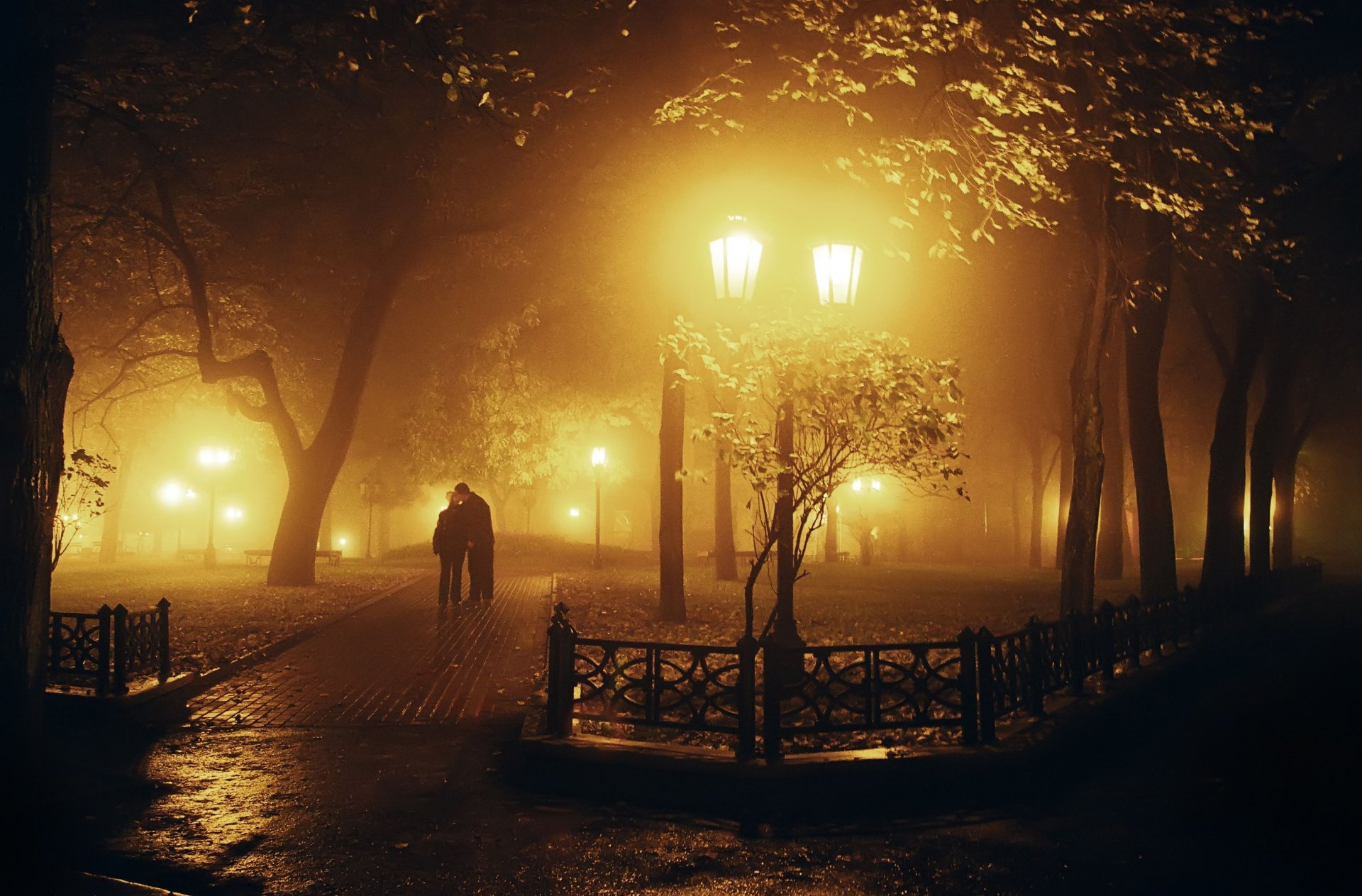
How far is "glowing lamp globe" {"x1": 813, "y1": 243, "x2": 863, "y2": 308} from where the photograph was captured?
8.89 m

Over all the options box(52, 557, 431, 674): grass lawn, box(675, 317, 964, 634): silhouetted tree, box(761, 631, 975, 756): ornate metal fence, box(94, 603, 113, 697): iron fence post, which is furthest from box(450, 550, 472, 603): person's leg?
box(761, 631, 975, 756): ornate metal fence

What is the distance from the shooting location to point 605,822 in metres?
5.71

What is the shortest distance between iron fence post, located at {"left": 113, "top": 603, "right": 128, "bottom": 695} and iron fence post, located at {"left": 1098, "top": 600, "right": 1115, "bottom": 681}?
32.2 feet

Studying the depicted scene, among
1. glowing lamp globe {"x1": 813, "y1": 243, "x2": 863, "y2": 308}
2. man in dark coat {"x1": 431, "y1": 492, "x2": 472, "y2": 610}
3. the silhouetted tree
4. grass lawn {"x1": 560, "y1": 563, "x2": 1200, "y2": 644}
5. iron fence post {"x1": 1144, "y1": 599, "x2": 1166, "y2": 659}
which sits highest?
glowing lamp globe {"x1": 813, "y1": 243, "x2": 863, "y2": 308}

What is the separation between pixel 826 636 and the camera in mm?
13867

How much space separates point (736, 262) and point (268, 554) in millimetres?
35096

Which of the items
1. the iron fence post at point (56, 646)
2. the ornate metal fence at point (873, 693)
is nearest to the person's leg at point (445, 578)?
the iron fence post at point (56, 646)

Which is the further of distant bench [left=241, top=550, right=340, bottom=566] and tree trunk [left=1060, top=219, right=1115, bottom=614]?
distant bench [left=241, top=550, right=340, bottom=566]

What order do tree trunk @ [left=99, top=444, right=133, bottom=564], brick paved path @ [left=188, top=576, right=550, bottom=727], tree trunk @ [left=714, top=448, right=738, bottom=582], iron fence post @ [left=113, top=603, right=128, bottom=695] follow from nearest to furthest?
brick paved path @ [left=188, top=576, right=550, bottom=727] → iron fence post @ [left=113, top=603, right=128, bottom=695] → tree trunk @ [left=714, top=448, right=738, bottom=582] → tree trunk @ [left=99, top=444, right=133, bottom=564]

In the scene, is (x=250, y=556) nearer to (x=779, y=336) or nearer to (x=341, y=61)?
(x=341, y=61)

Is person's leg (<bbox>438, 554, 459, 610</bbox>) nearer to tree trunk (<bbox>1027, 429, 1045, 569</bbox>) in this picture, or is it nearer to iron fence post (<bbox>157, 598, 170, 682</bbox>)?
iron fence post (<bbox>157, 598, 170, 682</bbox>)

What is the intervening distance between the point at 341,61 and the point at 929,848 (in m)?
10.2

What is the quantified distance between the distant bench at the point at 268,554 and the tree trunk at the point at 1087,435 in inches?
1134

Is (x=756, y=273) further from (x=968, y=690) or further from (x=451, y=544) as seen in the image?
(x=451, y=544)
